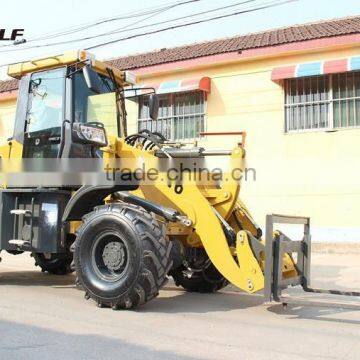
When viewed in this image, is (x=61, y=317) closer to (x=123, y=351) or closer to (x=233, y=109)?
(x=123, y=351)

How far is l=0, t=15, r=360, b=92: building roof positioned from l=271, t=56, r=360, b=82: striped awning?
74 cm

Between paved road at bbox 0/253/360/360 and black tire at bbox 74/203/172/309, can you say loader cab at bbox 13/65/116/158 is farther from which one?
paved road at bbox 0/253/360/360

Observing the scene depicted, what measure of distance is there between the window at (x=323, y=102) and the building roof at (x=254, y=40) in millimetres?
1068

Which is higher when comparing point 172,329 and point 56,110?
point 56,110

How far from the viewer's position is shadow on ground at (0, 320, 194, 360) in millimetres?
4434

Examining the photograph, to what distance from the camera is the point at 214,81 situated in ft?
48.2

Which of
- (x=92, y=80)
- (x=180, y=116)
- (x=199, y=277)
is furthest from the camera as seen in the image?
(x=180, y=116)

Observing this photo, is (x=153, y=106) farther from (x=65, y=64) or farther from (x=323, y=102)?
(x=323, y=102)

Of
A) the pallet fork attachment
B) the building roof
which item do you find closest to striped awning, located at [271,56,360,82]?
the building roof

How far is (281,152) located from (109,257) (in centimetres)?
830

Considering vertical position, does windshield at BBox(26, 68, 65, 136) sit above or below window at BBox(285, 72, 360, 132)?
below

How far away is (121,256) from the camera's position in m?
6.25

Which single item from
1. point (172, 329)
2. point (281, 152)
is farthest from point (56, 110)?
point (281, 152)

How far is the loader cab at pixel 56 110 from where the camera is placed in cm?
739
